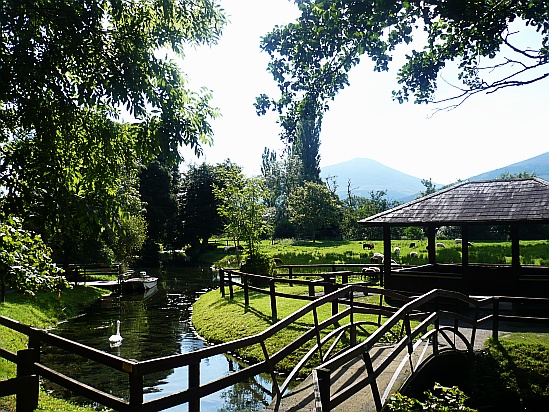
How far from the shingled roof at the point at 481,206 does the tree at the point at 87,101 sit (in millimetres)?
10485

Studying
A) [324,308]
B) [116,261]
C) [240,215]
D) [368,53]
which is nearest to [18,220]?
[368,53]

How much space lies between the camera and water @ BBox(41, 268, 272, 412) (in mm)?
10166

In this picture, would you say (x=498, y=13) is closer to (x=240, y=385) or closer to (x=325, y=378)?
(x=325, y=378)

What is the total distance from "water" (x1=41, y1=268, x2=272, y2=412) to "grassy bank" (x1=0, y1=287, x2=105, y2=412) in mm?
598

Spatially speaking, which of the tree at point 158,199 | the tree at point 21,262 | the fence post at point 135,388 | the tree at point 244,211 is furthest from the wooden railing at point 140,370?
the tree at point 158,199

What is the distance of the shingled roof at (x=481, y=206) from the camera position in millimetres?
15125

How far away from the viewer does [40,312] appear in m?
18.4

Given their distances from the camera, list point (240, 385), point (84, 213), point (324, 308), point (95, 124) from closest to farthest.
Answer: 1. point (84, 213)
2. point (95, 124)
3. point (240, 385)
4. point (324, 308)

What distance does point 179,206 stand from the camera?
5431cm

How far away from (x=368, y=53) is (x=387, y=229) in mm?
10443

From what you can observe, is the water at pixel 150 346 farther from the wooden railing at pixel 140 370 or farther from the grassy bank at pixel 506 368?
the wooden railing at pixel 140 370

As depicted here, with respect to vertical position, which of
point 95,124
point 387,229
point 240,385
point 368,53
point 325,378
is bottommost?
point 240,385

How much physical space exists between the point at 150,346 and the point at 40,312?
6.18m

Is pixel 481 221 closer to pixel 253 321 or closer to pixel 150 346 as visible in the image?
pixel 253 321
